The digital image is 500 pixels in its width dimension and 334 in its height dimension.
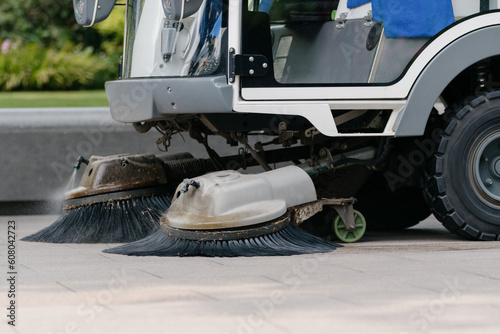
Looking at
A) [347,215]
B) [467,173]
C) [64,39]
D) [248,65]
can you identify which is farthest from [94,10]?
[64,39]

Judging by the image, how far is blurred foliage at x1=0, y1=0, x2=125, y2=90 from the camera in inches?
753

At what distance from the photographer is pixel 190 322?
3.72 m

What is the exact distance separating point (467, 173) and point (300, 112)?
3.74 feet

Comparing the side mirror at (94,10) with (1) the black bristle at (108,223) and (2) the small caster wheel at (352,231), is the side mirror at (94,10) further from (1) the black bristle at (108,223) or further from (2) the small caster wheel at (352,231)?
(2) the small caster wheel at (352,231)

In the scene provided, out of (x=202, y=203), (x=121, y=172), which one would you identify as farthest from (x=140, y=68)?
(x=202, y=203)

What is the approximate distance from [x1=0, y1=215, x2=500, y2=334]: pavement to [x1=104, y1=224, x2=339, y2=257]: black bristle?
108 millimetres

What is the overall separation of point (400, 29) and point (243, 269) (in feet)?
6.21

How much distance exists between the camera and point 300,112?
5871mm

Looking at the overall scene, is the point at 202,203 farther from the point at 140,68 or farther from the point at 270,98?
the point at 140,68

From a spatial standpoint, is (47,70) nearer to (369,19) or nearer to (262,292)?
(369,19)

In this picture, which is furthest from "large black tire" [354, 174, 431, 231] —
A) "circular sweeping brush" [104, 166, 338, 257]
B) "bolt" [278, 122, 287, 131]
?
"circular sweeping brush" [104, 166, 338, 257]

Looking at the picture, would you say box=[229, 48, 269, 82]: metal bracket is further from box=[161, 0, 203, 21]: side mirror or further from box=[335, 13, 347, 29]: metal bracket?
box=[335, 13, 347, 29]: metal bracket

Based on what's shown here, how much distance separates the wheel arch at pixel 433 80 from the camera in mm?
5996

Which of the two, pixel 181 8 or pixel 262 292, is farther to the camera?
pixel 181 8
